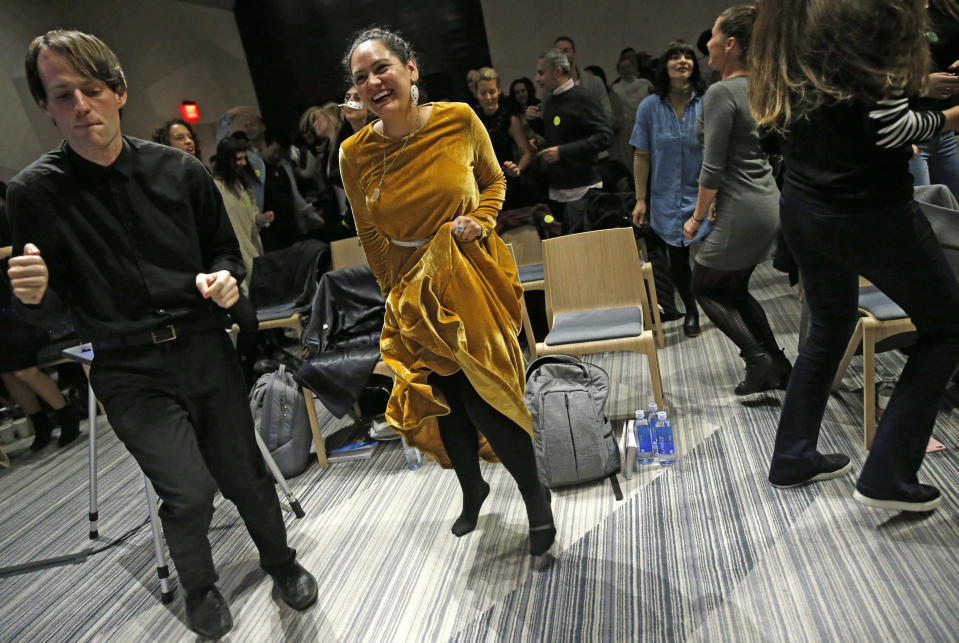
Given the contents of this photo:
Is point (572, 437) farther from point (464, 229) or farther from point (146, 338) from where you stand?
point (146, 338)

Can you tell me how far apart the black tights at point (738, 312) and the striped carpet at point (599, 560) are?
25 centimetres

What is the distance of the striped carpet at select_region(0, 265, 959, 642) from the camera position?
1827 millimetres

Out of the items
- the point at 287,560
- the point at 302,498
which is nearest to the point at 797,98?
the point at 287,560

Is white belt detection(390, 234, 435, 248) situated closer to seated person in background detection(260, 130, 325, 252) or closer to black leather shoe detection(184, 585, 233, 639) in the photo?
black leather shoe detection(184, 585, 233, 639)

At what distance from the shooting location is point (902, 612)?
5.60ft

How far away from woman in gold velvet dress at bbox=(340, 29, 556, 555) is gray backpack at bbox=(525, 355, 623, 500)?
428mm

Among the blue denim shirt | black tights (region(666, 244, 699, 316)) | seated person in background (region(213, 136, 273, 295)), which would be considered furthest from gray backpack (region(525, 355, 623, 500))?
seated person in background (region(213, 136, 273, 295))

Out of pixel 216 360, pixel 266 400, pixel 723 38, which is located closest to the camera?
pixel 216 360

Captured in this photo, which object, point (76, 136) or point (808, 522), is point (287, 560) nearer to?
point (76, 136)

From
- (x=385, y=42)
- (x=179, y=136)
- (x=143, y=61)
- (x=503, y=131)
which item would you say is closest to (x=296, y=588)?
(x=385, y=42)

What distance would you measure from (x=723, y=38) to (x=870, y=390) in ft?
4.92

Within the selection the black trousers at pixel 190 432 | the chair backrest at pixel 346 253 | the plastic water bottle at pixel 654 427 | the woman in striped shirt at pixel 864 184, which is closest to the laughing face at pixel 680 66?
the woman in striped shirt at pixel 864 184

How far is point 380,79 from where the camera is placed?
6.30 feet

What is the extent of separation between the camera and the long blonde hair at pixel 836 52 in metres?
1.62
